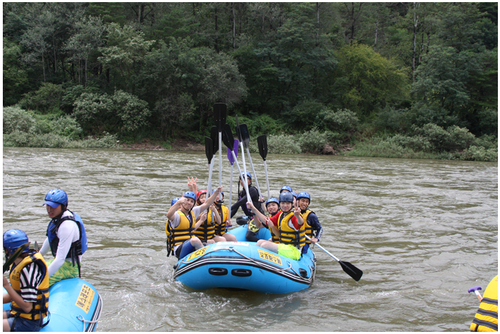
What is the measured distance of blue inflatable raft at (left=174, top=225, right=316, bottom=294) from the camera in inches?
179

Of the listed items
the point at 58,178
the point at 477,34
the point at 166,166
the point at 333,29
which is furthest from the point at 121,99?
the point at 477,34

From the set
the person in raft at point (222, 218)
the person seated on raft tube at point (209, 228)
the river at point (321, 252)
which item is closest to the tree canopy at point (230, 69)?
the river at point (321, 252)

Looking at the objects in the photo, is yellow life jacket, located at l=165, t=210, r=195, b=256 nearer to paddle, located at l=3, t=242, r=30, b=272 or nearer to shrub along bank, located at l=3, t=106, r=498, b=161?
paddle, located at l=3, t=242, r=30, b=272

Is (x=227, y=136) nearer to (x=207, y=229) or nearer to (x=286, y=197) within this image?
(x=207, y=229)

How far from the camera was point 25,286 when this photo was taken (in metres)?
2.85

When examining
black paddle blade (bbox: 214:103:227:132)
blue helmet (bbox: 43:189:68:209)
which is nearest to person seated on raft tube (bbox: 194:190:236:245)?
black paddle blade (bbox: 214:103:227:132)

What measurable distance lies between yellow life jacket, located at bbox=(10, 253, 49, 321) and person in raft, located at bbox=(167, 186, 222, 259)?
82.0 inches

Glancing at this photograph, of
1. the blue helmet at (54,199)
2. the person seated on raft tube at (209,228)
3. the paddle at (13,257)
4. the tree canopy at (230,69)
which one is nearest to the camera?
the paddle at (13,257)

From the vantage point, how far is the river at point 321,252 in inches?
177

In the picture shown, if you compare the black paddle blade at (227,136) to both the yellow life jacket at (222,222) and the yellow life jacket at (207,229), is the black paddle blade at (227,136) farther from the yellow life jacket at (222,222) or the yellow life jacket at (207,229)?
the yellow life jacket at (207,229)

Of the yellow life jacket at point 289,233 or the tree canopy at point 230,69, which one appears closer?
the yellow life jacket at point 289,233

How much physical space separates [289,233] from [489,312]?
119 inches

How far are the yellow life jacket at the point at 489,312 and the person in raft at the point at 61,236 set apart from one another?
2.96 m

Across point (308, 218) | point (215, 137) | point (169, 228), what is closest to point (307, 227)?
point (308, 218)
